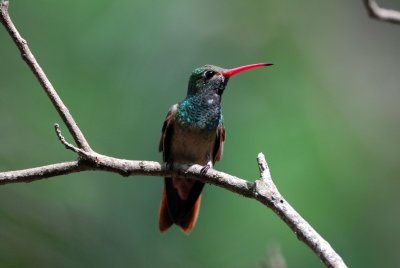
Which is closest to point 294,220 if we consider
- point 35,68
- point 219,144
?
point 35,68

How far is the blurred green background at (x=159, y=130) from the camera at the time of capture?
5051 millimetres

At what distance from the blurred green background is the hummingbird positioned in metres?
0.81

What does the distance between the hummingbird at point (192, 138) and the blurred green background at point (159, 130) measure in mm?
808

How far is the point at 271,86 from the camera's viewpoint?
22.0 feet

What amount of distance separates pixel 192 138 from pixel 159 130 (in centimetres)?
204

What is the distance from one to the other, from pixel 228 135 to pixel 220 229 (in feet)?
2.91

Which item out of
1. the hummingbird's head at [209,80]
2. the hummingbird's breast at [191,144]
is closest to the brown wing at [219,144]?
the hummingbird's breast at [191,144]

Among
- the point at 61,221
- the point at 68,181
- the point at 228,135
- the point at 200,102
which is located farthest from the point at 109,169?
the point at 228,135

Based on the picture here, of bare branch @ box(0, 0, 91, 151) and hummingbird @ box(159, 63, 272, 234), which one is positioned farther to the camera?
hummingbird @ box(159, 63, 272, 234)

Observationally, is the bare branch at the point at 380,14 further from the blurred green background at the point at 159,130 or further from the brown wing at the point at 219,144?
the blurred green background at the point at 159,130

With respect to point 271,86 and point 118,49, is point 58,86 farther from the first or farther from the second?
point 271,86

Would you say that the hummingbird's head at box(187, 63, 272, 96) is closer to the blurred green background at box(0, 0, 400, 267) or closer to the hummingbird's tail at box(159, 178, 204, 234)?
the hummingbird's tail at box(159, 178, 204, 234)

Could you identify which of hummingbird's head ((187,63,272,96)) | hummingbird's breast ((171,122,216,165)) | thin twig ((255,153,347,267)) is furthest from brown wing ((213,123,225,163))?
thin twig ((255,153,347,267))

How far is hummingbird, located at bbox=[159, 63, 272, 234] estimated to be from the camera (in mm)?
3953
